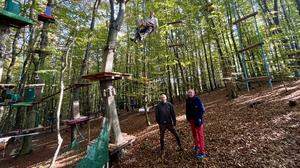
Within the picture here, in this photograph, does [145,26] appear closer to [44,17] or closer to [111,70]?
[111,70]

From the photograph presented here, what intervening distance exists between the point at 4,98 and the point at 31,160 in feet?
13.9

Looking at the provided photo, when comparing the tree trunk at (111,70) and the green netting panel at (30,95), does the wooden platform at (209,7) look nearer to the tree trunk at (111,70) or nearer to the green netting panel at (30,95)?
the tree trunk at (111,70)

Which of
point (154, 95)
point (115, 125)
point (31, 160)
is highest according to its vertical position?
point (154, 95)

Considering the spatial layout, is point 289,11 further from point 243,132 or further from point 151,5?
point 243,132

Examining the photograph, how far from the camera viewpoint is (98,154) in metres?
5.95

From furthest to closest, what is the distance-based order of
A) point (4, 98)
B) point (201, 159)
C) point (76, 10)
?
1. point (76, 10)
2. point (4, 98)
3. point (201, 159)

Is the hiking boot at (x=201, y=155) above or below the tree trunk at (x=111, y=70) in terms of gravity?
below

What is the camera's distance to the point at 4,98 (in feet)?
28.6

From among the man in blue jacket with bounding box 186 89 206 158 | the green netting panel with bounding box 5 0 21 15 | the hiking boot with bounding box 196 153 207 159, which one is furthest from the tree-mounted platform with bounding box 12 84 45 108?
the hiking boot with bounding box 196 153 207 159

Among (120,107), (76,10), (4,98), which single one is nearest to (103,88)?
(4,98)

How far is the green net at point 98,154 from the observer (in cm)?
561

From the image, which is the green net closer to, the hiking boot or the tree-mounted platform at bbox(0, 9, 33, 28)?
the hiking boot

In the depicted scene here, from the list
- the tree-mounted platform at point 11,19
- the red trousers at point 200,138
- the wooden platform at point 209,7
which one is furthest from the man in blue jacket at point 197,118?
the wooden platform at point 209,7

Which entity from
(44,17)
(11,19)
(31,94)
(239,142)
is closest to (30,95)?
(31,94)
